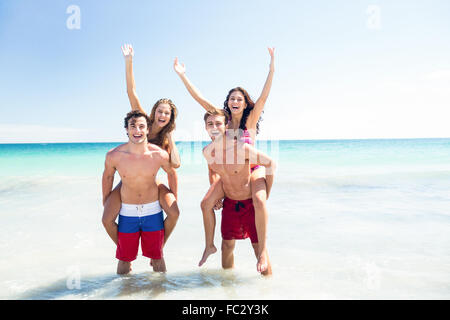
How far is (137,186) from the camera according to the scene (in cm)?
363

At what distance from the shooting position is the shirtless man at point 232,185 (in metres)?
3.57

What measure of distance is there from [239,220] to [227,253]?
55 centimetres

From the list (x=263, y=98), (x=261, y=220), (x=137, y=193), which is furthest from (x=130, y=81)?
(x=261, y=220)

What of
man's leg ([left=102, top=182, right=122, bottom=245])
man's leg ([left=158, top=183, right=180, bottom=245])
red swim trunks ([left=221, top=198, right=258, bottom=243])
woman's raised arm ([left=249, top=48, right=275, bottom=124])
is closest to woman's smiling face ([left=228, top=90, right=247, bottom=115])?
woman's raised arm ([left=249, top=48, right=275, bottom=124])

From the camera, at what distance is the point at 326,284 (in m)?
3.84

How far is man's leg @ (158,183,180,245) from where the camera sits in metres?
3.73

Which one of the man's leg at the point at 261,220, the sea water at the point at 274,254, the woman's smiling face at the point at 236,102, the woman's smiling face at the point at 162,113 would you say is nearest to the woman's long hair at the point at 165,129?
the woman's smiling face at the point at 162,113

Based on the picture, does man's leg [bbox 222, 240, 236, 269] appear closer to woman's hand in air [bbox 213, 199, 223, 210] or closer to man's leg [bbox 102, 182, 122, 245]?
woman's hand in air [bbox 213, 199, 223, 210]

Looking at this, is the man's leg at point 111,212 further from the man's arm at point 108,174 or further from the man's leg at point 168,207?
the man's leg at point 168,207

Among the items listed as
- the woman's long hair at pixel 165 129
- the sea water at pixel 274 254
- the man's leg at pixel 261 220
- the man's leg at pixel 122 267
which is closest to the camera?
the man's leg at pixel 261 220

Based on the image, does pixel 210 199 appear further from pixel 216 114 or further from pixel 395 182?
pixel 395 182

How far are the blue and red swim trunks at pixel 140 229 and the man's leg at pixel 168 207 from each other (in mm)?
73

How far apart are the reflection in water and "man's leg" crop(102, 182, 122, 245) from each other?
602 mm
